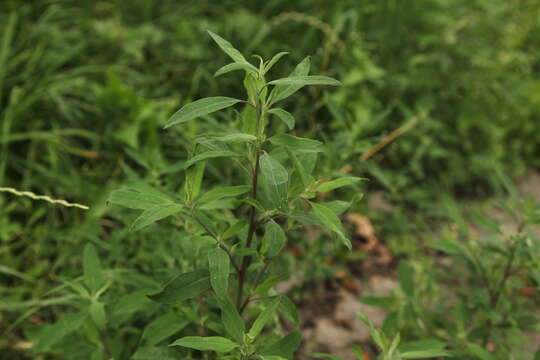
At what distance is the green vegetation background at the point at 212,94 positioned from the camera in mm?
2094

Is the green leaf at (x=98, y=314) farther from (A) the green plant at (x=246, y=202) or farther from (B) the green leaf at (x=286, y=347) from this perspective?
(B) the green leaf at (x=286, y=347)

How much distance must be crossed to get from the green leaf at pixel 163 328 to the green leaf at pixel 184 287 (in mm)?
154

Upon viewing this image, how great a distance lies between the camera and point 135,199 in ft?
3.36

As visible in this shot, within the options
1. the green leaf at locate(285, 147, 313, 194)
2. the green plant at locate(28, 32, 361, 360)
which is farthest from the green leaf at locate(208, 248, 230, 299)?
the green leaf at locate(285, 147, 313, 194)

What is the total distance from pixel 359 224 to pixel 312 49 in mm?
981

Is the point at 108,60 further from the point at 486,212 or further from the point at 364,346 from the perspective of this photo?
the point at 486,212

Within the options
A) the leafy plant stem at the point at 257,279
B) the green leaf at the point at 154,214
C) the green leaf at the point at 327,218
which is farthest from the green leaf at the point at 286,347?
the green leaf at the point at 154,214

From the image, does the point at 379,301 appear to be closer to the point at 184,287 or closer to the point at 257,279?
the point at 257,279

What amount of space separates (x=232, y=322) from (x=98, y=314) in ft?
1.25

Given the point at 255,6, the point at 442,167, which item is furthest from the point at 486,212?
the point at 255,6

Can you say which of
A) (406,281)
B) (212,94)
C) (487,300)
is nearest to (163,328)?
(406,281)

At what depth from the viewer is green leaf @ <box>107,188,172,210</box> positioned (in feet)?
3.29

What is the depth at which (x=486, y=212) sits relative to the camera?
282 cm

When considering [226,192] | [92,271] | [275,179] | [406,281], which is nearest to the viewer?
[275,179]
